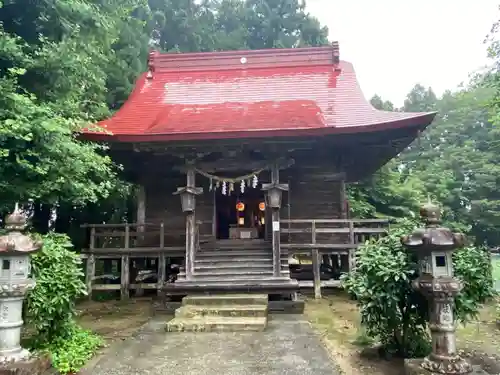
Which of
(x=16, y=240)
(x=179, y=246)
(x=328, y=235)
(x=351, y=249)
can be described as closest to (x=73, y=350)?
(x=16, y=240)

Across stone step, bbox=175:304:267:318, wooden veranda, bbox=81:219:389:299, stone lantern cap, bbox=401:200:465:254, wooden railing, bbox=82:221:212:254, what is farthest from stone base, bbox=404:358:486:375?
wooden railing, bbox=82:221:212:254

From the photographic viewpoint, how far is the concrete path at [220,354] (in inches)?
180

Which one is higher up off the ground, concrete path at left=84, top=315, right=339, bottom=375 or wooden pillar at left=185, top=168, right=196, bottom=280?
wooden pillar at left=185, top=168, right=196, bottom=280

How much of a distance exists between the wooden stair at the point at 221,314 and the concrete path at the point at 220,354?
0.68ft

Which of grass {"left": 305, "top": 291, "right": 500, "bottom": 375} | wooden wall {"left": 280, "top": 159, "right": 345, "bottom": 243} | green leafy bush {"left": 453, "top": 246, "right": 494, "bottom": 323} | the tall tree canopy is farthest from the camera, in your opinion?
wooden wall {"left": 280, "top": 159, "right": 345, "bottom": 243}

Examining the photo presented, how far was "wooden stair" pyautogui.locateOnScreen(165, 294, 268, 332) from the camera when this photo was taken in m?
6.35

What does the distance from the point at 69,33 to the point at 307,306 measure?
277 inches

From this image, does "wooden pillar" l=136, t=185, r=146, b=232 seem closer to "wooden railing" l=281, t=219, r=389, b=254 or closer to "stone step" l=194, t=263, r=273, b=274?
"stone step" l=194, t=263, r=273, b=274

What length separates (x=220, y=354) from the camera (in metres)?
5.11

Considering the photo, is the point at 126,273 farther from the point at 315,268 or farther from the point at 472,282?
the point at 472,282

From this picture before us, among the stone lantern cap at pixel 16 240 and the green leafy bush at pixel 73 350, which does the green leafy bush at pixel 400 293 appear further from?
the stone lantern cap at pixel 16 240

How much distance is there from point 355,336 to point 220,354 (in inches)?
90.3

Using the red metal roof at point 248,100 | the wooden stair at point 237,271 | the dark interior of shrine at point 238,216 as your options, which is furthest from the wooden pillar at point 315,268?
the dark interior of shrine at point 238,216

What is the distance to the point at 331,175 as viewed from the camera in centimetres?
1044
